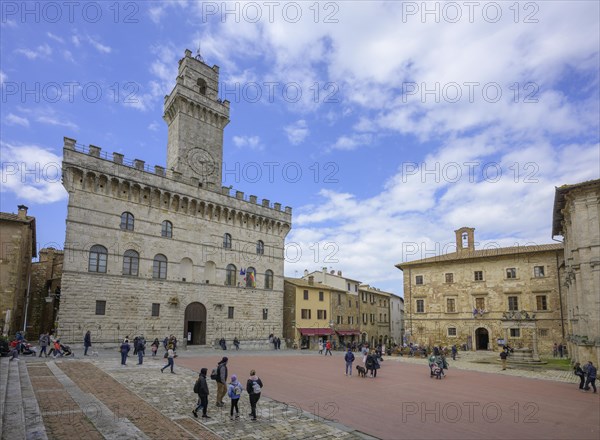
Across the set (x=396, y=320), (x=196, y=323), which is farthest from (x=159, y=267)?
(x=396, y=320)

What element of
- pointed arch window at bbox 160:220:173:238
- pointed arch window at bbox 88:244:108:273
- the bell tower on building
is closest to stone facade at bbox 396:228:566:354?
the bell tower on building

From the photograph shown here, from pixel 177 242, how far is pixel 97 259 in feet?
21.9

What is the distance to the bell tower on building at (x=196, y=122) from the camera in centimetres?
3838

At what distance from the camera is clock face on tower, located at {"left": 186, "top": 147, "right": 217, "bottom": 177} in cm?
3856

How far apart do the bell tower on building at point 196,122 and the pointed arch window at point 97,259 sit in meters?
10.2

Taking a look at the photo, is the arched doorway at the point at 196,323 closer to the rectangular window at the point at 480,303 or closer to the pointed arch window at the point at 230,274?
the pointed arch window at the point at 230,274

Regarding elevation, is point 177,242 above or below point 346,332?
above

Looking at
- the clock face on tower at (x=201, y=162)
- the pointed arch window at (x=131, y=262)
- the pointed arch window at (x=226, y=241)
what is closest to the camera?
the pointed arch window at (x=131, y=262)

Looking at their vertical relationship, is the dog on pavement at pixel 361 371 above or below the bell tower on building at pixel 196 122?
below

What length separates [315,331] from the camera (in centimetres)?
4531

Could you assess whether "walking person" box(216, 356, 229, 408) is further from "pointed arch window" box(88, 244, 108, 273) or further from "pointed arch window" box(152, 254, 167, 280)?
"pointed arch window" box(152, 254, 167, 280)

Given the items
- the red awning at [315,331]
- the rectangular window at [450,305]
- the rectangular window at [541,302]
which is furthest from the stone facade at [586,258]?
the red awning at [315,331]

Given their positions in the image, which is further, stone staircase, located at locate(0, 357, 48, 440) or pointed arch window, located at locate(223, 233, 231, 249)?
pointed arch window, located at locate(223, 233, 231, 249)

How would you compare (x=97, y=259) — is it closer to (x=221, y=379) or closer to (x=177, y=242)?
(x=177, y=242)
